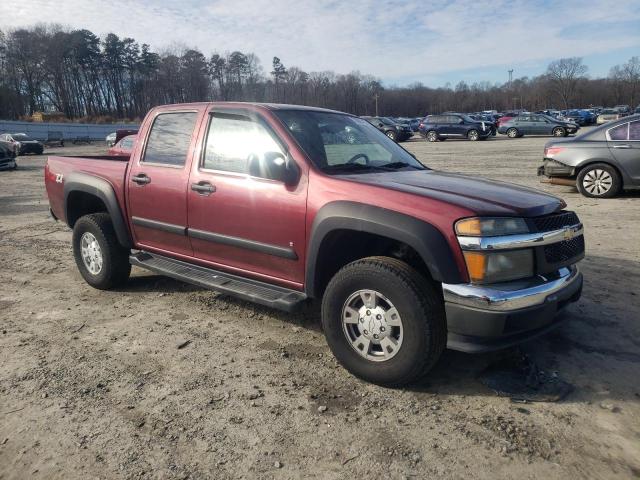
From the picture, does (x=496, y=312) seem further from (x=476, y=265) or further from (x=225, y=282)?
(x=225, y=282)

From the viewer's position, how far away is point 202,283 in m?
3.95

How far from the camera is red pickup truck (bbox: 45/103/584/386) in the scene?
283 centimetres

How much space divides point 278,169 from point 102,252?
2.49m

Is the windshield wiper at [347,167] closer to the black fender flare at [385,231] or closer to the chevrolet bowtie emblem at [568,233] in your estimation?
Answer: the black fender flare at [385,231]

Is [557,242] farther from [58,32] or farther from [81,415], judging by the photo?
[58,32]

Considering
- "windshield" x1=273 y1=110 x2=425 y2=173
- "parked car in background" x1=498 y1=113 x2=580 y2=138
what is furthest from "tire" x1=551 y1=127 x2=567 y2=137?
Result: "windshield" x1=273 y1=110 x2=425 y2=173

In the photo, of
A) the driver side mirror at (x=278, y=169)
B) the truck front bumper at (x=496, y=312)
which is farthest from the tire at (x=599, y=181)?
the driver side mirror at (x=278, y=169)

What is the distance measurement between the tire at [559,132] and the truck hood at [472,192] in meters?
30.5

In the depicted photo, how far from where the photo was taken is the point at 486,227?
280 centimetres

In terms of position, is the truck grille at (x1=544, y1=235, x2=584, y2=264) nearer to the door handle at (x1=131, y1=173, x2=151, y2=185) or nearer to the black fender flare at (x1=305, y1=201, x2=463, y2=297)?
the black fender flare at (x1=305, y1=201, x2=463, y2=297)

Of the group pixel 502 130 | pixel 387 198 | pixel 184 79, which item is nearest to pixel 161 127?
pixel 387 198

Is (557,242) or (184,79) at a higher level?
(184,79)

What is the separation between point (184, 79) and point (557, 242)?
3386 inches

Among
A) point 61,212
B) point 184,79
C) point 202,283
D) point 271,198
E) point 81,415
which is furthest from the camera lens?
point 184,79
